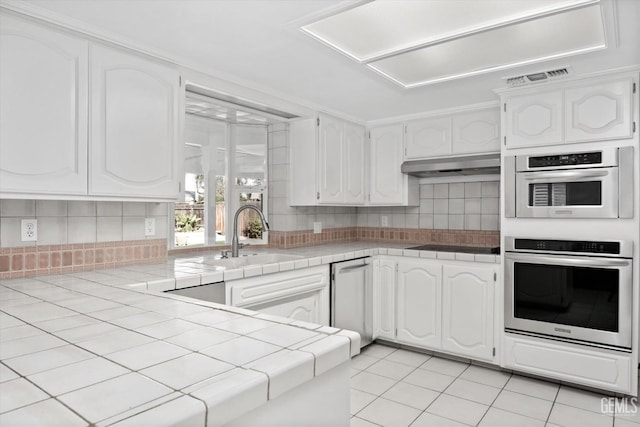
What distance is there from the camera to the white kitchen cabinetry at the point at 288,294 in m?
2.23

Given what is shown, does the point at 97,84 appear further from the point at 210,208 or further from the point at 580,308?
the point at 580,308

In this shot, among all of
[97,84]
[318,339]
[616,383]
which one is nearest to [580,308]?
[616,383]

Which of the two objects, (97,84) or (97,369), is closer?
(97,369)

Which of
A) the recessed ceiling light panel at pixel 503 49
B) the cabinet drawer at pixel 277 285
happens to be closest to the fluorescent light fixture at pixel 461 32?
the recessed ceiling light panel at pixel 503 49

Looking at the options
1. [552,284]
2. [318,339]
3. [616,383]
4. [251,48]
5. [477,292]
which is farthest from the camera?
[477,292]

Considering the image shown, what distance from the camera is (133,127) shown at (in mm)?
2016

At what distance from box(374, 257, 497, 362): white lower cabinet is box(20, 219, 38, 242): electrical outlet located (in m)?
2.37

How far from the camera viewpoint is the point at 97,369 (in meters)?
0.78

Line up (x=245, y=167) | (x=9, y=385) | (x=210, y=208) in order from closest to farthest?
(x=9, y=385) → (x=210, y=208) → (x=245, y=167)

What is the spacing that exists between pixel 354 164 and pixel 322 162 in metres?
0.47

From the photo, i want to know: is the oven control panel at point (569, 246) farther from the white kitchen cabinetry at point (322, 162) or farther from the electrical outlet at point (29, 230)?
the electrical outlet at point (29, 230)

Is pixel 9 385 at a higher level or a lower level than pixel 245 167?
lower

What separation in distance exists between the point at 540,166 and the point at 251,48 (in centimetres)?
201

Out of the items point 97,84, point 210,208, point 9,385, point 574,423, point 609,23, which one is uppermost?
point 609,23
